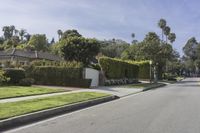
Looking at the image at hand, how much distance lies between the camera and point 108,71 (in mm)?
43500

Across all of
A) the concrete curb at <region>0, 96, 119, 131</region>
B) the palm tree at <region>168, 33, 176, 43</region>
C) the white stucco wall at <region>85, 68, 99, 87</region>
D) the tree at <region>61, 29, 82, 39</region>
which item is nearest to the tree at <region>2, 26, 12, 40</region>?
the tree at <region>61, 29, 82, 39</region>

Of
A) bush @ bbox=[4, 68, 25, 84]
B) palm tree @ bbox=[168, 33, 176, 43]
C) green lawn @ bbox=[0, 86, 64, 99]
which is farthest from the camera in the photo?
palm tree @ bbox=[168, 33, 176, 43]

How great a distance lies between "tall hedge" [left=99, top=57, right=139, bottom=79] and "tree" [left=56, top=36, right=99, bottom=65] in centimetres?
572

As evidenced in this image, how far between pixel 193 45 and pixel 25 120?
181 m

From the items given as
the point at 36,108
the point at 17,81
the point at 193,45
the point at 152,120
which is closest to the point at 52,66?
the point at 17,81

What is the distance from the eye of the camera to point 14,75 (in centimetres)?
3216

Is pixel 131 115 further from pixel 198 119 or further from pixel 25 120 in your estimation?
pixel 25 120

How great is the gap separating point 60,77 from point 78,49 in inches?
649

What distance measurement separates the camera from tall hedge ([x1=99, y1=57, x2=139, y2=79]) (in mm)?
43469

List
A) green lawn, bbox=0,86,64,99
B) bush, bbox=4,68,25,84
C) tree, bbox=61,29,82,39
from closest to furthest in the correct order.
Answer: green lawn, bbox=0,86,64,99 → bush, bbox=4,68,25,84 → tree, bbox=61,29,82,39

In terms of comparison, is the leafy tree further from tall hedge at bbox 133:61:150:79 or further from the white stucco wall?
Answer: the white stucco wall

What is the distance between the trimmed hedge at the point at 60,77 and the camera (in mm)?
37406

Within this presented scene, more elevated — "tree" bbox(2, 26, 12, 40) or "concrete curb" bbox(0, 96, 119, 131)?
"tree" bbox(2, 26, 12, 40)

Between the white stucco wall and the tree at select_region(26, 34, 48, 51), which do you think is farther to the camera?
the tree at select_region(26, 34, 48, 51)
